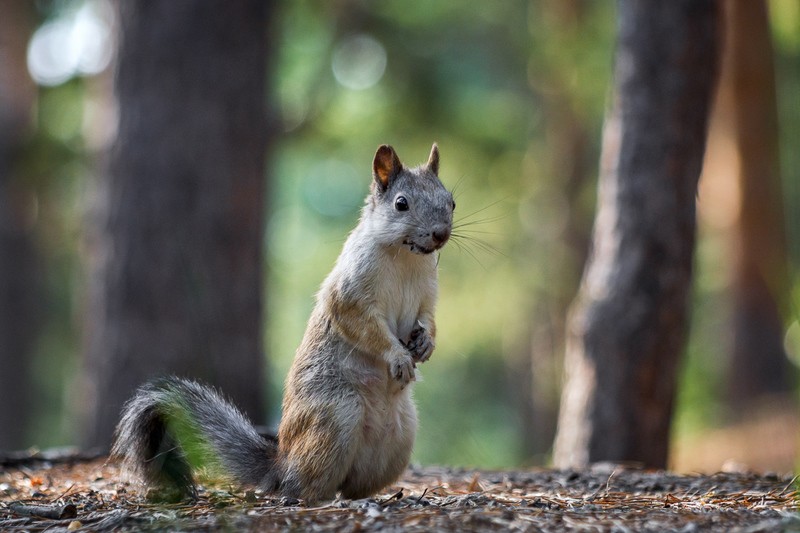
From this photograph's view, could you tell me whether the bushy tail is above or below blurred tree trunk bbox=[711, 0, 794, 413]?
below

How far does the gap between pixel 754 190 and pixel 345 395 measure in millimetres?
7589

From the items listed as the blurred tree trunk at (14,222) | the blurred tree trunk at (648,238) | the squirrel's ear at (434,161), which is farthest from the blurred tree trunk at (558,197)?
the squirrel's ear at (434,161)

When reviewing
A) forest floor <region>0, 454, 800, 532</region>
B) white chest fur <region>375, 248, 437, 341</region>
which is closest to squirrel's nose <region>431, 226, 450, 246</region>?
white chest fur <region>375, 248, 437, 341</region>

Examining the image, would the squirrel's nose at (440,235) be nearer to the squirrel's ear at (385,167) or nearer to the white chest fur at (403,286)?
the white chest fur at (403,286)

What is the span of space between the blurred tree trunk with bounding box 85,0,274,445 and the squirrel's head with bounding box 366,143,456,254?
2.52 m

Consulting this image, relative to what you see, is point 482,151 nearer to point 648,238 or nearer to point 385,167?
point 648,238

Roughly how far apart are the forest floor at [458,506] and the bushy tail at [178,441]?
0.34 ft

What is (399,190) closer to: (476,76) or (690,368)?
(476,76)

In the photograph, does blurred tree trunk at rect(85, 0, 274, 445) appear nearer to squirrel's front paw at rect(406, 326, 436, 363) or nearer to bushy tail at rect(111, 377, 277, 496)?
bushy tail at rect(111, 377, 277, 496)

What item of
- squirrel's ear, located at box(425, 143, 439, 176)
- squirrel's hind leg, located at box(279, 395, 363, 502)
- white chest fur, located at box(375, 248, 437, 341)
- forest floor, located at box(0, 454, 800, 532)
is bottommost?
forest floor, located at box(0, 454, 800, 532)

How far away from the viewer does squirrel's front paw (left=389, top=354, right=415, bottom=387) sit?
329 cm

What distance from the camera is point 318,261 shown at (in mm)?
17328

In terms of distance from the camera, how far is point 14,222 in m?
11.6

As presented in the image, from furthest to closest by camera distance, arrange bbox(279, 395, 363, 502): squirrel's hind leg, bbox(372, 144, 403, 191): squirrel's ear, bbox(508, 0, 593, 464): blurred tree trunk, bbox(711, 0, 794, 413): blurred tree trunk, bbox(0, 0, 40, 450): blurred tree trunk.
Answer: bbox(0, 0, 40, 450): blurred tree trunk < bbox(508, 0, 593, 464): blurred tree trunk < bbox(711, 0, 794, 413): blurred tree trunk < bbox(372, 144, 403, 191): squirrel's ear < bbox(279, 395, 363, 502): squirrel's hind leg
